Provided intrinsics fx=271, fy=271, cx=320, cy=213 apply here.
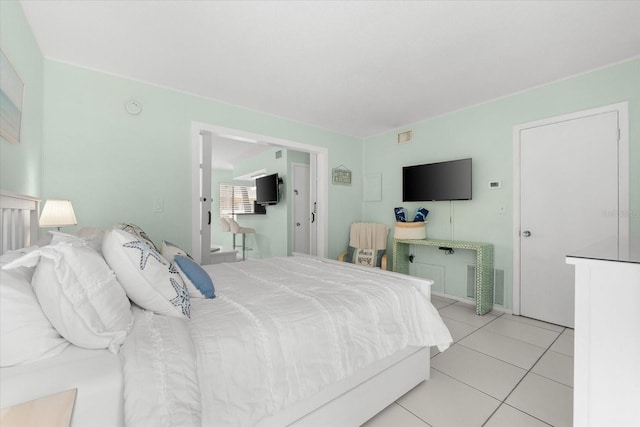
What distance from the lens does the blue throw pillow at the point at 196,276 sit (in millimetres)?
1464

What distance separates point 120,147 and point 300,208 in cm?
322

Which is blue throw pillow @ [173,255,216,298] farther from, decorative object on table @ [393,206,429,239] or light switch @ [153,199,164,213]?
decorative object on table @ [393,206,429,239]

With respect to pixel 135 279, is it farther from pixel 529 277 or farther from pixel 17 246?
pixel 529 277

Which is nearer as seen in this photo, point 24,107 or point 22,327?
point 22,327

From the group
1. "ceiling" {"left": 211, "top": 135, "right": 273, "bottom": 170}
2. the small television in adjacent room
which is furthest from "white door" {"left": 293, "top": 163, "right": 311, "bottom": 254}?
Answer: "ceiling" {"left": 211, "top": 135, "right": 273, "bottom": 170}

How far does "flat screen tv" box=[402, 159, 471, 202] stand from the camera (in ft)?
11.0

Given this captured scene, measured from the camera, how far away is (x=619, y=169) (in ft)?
7.98

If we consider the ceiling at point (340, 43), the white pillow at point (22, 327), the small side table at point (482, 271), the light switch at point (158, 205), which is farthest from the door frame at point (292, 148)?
the white pillow at point (22, 327)

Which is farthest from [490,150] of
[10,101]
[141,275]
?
[10,101]

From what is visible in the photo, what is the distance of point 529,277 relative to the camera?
295 cm

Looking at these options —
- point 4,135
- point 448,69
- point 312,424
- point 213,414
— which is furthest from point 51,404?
point 448,69

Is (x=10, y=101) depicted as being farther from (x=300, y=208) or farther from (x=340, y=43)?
(x=300, y=208)

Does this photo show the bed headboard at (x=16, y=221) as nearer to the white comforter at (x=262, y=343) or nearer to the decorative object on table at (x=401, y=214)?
the white comforter at (x=262, y=343)

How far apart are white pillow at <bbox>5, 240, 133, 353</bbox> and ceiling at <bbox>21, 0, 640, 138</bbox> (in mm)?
1761
